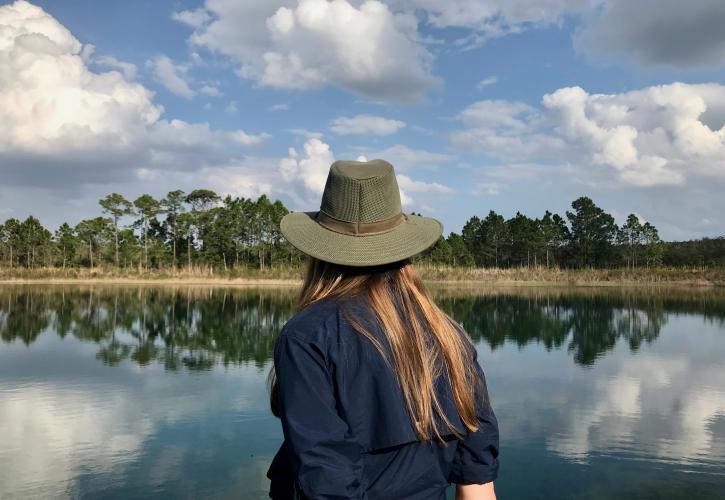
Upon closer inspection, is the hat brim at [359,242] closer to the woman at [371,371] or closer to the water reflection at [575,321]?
the woman at [371,371]

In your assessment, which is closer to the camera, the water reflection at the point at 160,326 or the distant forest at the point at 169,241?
the water reflection at the point at 160,326

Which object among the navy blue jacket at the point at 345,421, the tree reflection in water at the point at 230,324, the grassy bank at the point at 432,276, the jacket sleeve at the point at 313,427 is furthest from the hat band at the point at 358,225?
the grassy bank at the point at 432,276

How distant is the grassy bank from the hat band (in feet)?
103

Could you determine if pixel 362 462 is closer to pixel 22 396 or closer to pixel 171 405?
pixel 171 405

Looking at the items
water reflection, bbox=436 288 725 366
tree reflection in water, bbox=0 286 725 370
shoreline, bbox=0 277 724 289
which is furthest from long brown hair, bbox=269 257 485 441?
shoreline, bbox=0 277 724 289

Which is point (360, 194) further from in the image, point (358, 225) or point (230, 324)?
point (230, 324)

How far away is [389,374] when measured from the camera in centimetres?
106

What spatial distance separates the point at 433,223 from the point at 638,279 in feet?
137

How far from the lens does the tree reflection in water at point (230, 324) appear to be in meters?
11.0

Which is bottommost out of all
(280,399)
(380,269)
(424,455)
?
(424,455)

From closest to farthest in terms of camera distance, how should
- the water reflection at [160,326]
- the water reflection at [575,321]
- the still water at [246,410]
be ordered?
the still water at [246,410] < the water reflection at [160,326] < the water reflection at [575,321]

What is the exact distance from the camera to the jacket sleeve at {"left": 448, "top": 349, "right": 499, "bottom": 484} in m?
1.20

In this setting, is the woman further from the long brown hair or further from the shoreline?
the shoreline

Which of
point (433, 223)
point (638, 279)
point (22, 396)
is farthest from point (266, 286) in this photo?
point (433, 223)
